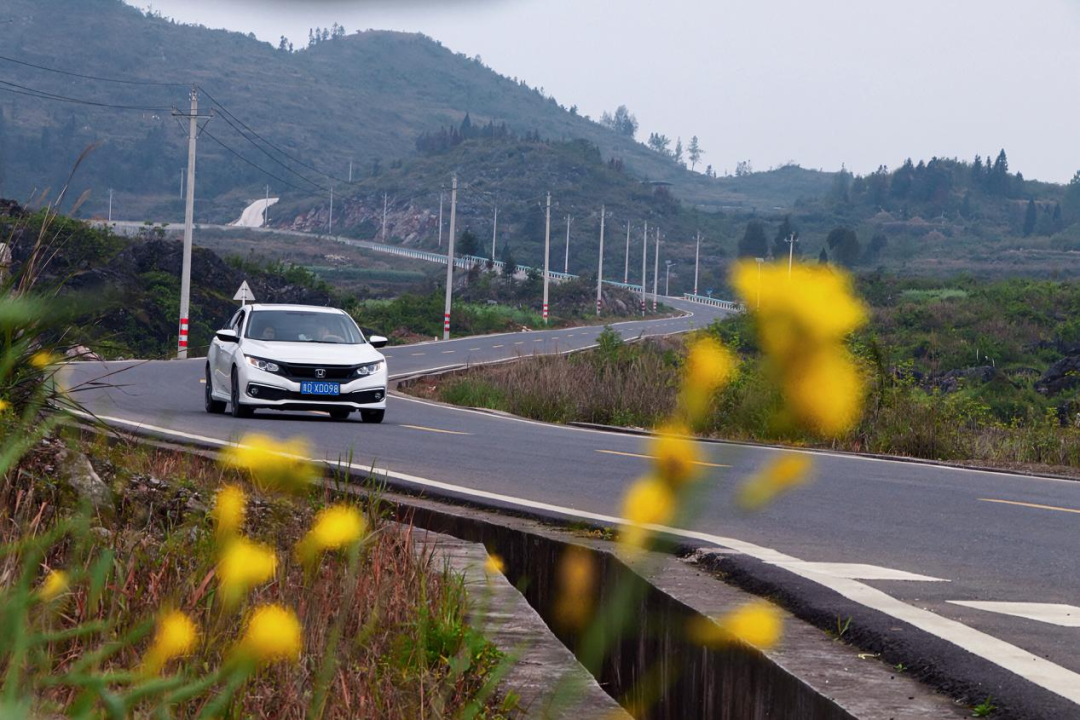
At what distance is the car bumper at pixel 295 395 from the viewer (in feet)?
51.9

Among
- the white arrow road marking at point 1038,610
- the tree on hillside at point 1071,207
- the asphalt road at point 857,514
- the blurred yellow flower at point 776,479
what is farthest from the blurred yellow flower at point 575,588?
the tree on hillside at point 1071,207

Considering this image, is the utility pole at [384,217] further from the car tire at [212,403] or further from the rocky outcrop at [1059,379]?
the car tire at [212,403]

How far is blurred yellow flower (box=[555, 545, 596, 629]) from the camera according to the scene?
190 inches

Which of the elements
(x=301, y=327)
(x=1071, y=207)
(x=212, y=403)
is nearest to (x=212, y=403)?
(x=212, y=403)

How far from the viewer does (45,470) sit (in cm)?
502

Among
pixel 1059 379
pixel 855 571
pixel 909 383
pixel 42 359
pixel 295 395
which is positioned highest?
pixel 42 359

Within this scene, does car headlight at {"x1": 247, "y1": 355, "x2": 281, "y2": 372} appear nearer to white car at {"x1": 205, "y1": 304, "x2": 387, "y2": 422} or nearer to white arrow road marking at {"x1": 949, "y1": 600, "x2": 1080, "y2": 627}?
white car at {"x1": 205, "y1": 304, "x2": 387, "y2": 422}

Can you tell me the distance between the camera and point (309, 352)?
1623 cm

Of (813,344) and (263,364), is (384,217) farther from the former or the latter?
(813,344)

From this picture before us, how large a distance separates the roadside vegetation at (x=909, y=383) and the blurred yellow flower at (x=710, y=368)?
18mm

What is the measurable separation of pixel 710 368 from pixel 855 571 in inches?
216

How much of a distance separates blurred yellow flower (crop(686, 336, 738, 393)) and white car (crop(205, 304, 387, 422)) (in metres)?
14.9

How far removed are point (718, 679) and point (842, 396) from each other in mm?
3081

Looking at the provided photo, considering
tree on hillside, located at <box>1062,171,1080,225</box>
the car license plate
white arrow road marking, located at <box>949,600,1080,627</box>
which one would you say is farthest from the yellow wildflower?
tree on hillside, located at <box>1062,171,1080,225</box>
